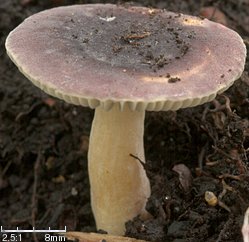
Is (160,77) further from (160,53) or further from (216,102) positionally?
(216,102)

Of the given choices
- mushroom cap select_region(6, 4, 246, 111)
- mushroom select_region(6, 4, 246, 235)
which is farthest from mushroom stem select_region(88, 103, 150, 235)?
mushroom cap select_region(6, 4, 246, 111)

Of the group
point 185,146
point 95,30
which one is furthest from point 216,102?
point 95,30

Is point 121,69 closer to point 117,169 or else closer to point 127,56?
point 127,56

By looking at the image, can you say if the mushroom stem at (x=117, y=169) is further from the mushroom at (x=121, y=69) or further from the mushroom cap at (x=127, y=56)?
the mushroom cap at (x=127, y=56)

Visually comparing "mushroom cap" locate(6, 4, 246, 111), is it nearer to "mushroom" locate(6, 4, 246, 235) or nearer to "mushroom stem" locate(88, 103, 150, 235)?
"mushroom" locate(6, 4, 246, 235)

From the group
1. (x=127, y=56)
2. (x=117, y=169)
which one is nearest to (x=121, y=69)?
(x=127, y=56)
